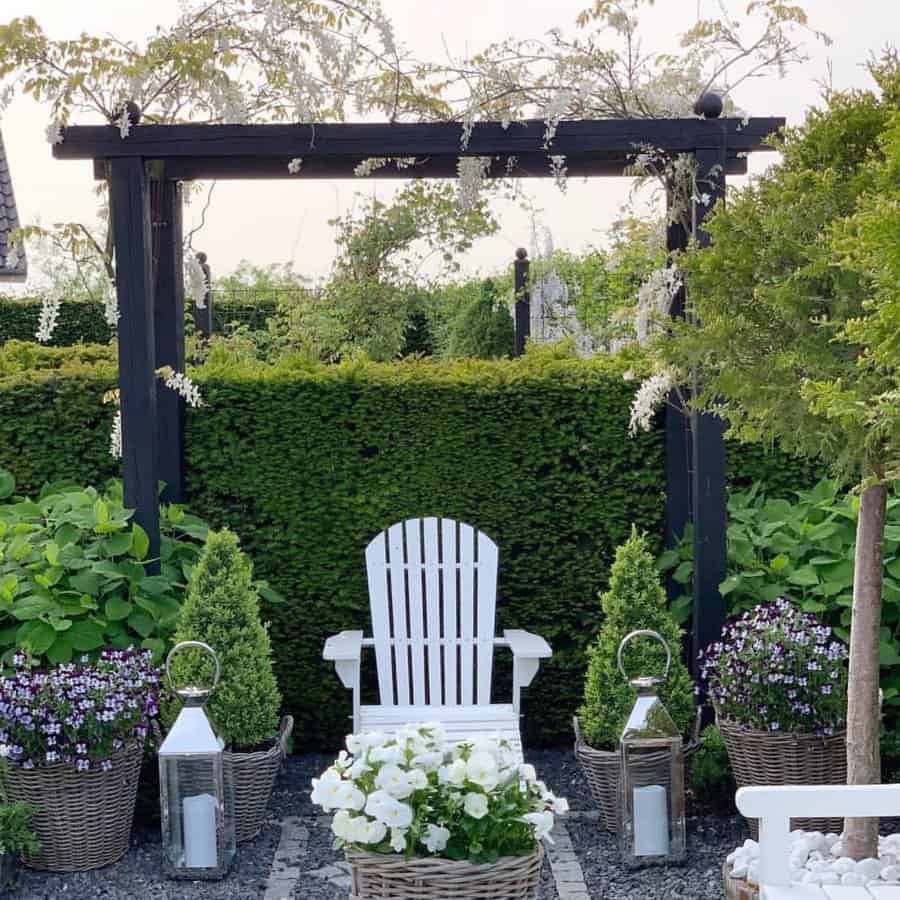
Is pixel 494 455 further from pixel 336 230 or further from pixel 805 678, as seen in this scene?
pixel 336 230

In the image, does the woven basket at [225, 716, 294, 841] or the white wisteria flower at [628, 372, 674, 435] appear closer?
the woven basket at [225, 716, 294, 841]

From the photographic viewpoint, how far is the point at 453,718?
4.25 metres

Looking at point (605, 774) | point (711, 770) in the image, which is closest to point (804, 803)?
point (605, 774)

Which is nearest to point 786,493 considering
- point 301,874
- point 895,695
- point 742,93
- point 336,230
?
point 895,695

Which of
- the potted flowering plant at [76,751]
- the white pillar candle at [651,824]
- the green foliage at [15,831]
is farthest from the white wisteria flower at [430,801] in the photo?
the green foliage at [15,831]

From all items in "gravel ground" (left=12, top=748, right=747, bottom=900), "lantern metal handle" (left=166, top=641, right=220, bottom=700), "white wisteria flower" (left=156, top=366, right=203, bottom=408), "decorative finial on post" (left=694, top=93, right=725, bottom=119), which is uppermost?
"decorative finial on post" (left=694, top=93, right=725, bottom=119)

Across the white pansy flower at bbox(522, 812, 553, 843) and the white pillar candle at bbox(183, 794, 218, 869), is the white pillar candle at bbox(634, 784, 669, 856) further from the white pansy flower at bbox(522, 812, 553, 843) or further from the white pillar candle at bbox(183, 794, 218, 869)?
the white pillar candle at bbox(183, 794, 218, 869)

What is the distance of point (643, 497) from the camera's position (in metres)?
4.95

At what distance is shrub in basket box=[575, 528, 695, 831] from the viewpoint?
13.4ft

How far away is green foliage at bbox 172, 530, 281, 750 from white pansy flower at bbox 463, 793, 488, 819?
145 centimetres

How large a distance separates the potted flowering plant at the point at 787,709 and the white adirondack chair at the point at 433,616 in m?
0.81

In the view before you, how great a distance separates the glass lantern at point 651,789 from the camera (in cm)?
370

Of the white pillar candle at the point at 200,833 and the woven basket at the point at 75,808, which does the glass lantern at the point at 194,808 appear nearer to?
the white pillar candle at the point at 200,833

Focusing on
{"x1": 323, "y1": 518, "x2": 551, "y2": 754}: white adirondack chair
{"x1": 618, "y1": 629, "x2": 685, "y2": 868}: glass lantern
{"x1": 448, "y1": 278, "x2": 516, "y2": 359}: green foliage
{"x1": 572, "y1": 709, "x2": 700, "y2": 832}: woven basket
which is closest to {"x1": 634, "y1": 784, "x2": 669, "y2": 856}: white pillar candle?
{"x1": 618, "y1": 629, "x2": 685, "y2": 868}: glass lantern
